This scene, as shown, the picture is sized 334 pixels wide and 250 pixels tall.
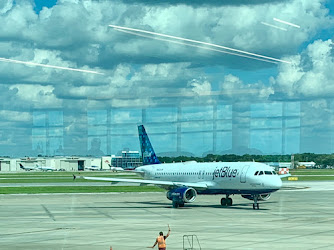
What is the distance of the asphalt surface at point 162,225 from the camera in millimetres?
31797

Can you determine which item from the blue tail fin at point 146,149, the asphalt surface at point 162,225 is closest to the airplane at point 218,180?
the asphalt surface at point 162,225

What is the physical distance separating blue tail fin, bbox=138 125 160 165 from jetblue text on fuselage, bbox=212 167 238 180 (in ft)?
50.1

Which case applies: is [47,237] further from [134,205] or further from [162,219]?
[134,205]

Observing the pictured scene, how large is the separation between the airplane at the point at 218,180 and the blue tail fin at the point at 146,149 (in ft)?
17.6

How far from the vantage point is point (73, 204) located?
64.2 meters

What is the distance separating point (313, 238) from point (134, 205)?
3158 centimetres

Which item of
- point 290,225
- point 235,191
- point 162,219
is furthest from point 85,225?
point 235,191

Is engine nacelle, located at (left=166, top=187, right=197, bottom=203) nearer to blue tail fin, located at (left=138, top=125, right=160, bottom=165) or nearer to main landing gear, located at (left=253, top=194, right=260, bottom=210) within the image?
main landing gear, located at (left=253, top=194, right=260, bottom=210)

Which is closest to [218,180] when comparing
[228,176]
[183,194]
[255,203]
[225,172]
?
[225,172]

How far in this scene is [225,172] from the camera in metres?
58.0

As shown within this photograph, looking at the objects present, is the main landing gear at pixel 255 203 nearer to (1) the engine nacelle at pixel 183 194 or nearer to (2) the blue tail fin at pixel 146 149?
(1) the engine nacelle at pixel 183 194

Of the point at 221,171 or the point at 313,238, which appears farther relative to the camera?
the point at 221,171

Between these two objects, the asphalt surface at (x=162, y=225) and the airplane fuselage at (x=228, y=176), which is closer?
the asphalt surface at (x=162, y=225)

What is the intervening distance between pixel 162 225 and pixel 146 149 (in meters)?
34.1
